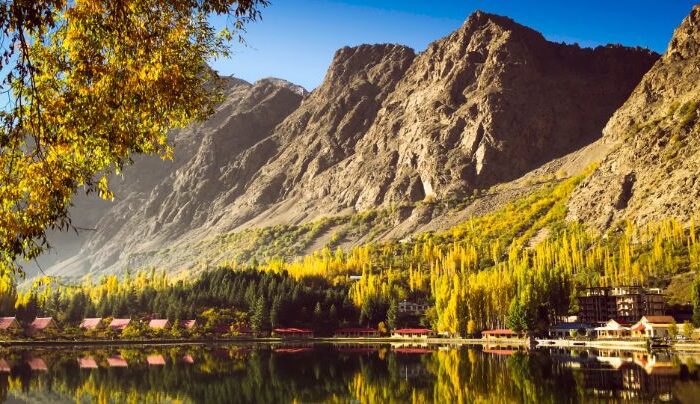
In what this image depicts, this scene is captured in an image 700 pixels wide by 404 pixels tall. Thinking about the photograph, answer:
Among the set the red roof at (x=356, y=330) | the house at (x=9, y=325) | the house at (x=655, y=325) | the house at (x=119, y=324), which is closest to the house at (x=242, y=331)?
the red roof at (x=356, y=330)

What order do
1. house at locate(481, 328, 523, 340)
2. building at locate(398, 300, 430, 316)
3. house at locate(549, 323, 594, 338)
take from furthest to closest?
building at locate(398, 300, 430, 316) < house at locate(549, 323, 594, 338) < house at locate(481, 328, 523, 340)

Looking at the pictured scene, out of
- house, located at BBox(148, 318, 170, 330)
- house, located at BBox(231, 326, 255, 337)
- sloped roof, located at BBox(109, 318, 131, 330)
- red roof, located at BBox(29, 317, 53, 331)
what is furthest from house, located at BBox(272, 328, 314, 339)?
red roof, located at BBox(29, 317, 53, 331)

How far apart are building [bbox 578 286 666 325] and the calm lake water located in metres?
64.2

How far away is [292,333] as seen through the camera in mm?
139875

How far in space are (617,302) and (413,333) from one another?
43.5 m

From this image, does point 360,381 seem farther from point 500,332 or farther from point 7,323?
point 7,323

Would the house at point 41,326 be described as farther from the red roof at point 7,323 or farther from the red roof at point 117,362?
the red roof at point 117,362

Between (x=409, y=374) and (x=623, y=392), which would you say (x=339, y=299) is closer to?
(x=409, y=374)

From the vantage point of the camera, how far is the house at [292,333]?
138 meters

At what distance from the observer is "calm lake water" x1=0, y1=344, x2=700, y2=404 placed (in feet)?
133

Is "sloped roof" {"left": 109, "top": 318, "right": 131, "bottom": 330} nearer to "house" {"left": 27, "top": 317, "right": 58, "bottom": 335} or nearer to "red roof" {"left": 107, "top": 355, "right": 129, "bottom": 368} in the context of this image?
"house" {"left": 27, "top": 317, "right": 58, "bottom": 335}

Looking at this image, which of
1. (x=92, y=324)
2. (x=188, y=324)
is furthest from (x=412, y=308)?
(x=92, y=324)

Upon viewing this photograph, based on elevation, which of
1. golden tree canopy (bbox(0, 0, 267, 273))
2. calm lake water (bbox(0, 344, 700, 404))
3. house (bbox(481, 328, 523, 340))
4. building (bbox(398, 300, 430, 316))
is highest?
golden tree canopy (bbox(0, 0, 267, 273))

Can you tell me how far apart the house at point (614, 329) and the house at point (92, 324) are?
10045 cm
